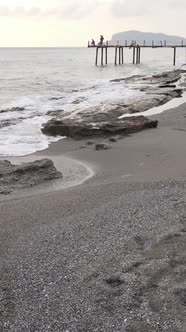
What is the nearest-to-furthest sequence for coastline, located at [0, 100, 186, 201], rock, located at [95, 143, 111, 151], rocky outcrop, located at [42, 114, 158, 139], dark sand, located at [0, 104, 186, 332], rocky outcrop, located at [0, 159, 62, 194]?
1. dark sand, located at [0, 104, 186, 332]
2. rocky outcrop, located at [0, 159, 62, 194]
3. coastline, located at [0, 100, 186, 201]
4. rock, located at [95, 143, 111, 151]
5. rocky outcrop, located at [42, 114, 158, 139]

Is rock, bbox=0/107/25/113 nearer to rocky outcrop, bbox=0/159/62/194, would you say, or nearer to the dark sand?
rocky outcrop, bbox=0/159/62/194

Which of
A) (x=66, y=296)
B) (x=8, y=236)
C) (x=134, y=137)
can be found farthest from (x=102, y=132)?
(x=66, y=296)

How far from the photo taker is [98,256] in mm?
4422

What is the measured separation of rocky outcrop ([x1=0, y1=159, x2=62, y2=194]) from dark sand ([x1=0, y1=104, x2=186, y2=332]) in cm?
55

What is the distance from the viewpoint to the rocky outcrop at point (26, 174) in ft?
23.8

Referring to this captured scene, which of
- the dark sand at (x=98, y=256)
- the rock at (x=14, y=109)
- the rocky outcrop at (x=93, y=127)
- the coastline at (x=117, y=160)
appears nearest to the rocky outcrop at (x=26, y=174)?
the coastline at (x=117, y=160)

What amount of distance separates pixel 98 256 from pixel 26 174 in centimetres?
342

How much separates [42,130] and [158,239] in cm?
830

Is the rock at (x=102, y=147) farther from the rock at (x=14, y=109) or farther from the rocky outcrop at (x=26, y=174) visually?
the rock at (x=14, y=109)

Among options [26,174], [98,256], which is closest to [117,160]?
[26,174]

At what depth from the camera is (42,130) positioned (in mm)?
12609

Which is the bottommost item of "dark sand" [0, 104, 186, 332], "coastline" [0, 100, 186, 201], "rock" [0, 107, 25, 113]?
"rock" [0, 107, 25, 113]

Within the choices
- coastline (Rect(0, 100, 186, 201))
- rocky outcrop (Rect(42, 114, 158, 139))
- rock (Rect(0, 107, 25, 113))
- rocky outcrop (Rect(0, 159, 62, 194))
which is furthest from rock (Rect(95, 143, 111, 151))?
rock (Rect(0, 107, 25, 113))

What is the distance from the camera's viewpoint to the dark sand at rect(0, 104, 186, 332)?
3430 mm
